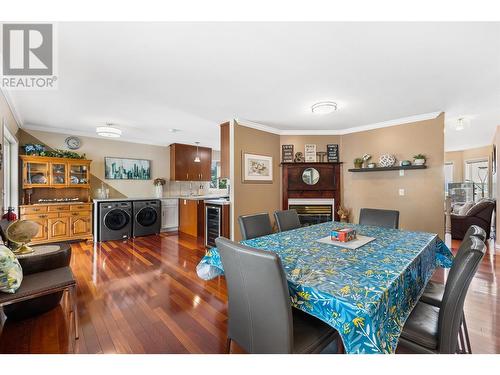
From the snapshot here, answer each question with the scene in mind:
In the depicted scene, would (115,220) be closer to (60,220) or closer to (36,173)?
(60,220)

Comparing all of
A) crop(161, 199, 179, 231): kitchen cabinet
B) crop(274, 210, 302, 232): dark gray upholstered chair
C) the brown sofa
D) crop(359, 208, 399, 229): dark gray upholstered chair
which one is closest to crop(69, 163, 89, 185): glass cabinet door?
crop(161, 199, 179, 231): kitchen cabinet

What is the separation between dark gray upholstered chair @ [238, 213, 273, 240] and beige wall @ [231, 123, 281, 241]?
1.33m

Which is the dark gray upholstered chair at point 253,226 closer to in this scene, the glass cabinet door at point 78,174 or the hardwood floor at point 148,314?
the hardwood floor at point 148,314

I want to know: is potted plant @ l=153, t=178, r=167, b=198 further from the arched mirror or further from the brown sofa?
the brown sofa

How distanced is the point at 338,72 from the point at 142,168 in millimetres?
4828

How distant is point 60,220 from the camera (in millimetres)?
4125

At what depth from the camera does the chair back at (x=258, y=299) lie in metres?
1.05

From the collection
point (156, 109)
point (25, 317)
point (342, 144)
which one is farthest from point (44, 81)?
point (342, 144)

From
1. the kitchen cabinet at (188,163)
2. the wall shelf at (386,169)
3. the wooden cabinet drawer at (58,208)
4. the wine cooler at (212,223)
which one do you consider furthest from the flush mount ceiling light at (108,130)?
the wall shelf at (386,169)

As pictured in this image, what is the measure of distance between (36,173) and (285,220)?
453 centimetres

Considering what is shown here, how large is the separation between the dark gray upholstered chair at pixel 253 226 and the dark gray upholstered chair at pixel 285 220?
20 centimetres

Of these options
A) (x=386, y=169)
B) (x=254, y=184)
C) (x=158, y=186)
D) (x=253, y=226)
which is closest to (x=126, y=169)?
(x=158, y=186)

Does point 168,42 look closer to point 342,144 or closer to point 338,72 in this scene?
point 338,72
